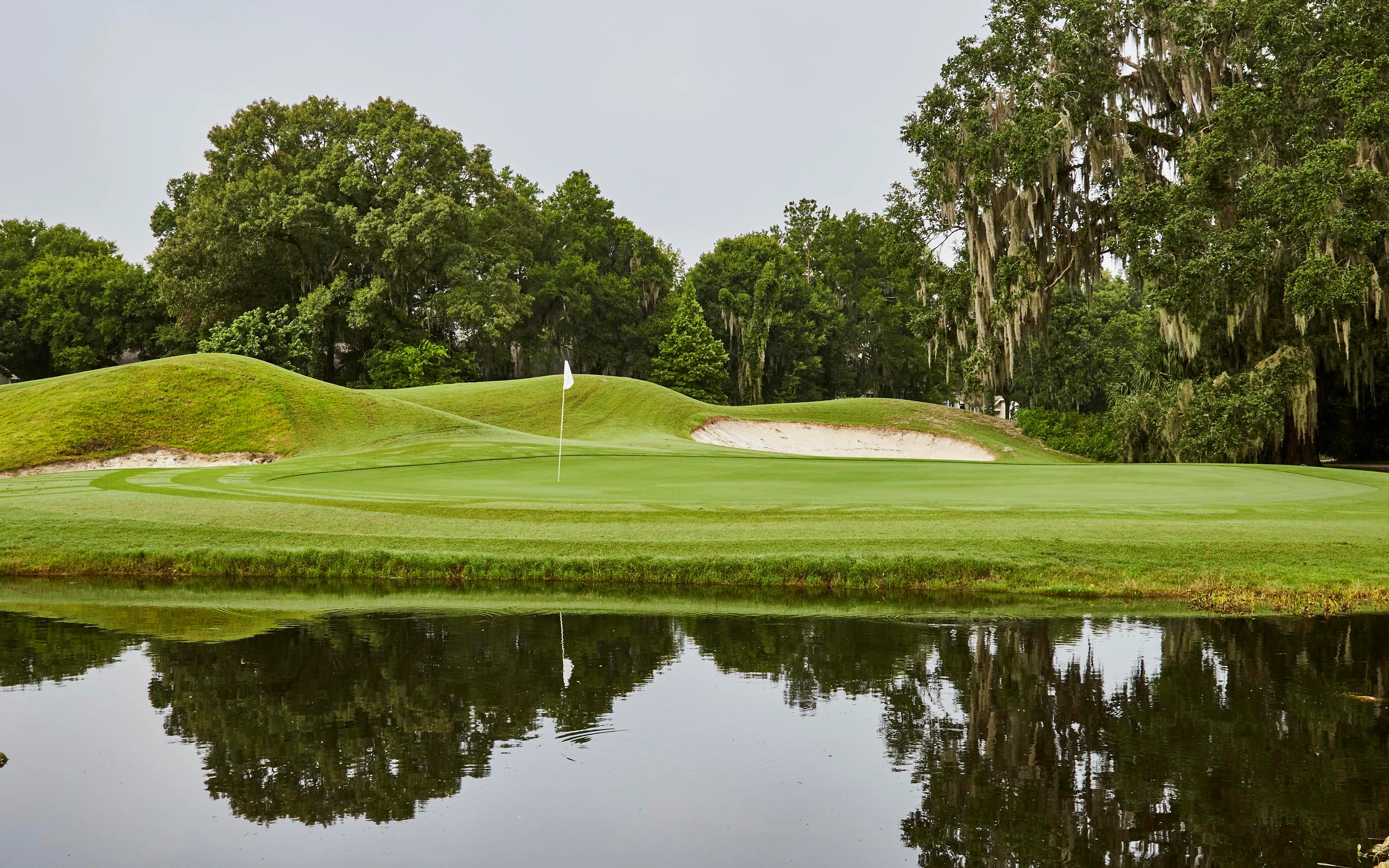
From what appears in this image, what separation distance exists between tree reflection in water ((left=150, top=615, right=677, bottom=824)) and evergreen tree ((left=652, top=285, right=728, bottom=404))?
60.5 m

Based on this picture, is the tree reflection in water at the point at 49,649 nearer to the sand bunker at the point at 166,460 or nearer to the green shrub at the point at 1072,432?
the sand bunker at the point at 166,460

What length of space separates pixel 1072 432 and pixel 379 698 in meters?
39.1

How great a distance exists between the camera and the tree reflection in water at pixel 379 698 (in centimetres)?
610

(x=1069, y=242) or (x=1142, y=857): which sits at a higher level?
(x=1069, y=242)

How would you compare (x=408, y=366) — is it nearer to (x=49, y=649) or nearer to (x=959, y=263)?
(x=959, y=263)

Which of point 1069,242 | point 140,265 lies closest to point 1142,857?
point 1069,242

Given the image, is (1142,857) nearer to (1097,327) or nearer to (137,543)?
(137,543)

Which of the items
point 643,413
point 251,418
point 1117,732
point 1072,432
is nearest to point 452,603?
point 1117,732

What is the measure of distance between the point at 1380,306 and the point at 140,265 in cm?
7462

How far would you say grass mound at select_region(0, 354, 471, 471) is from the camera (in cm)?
3084

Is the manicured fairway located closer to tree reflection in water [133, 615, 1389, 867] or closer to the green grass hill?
tree reflection in water [133, 615, 1389, 867]

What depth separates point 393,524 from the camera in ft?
53.0

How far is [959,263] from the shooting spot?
3866 cm

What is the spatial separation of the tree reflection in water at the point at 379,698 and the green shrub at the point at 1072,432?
3291 centimetres
